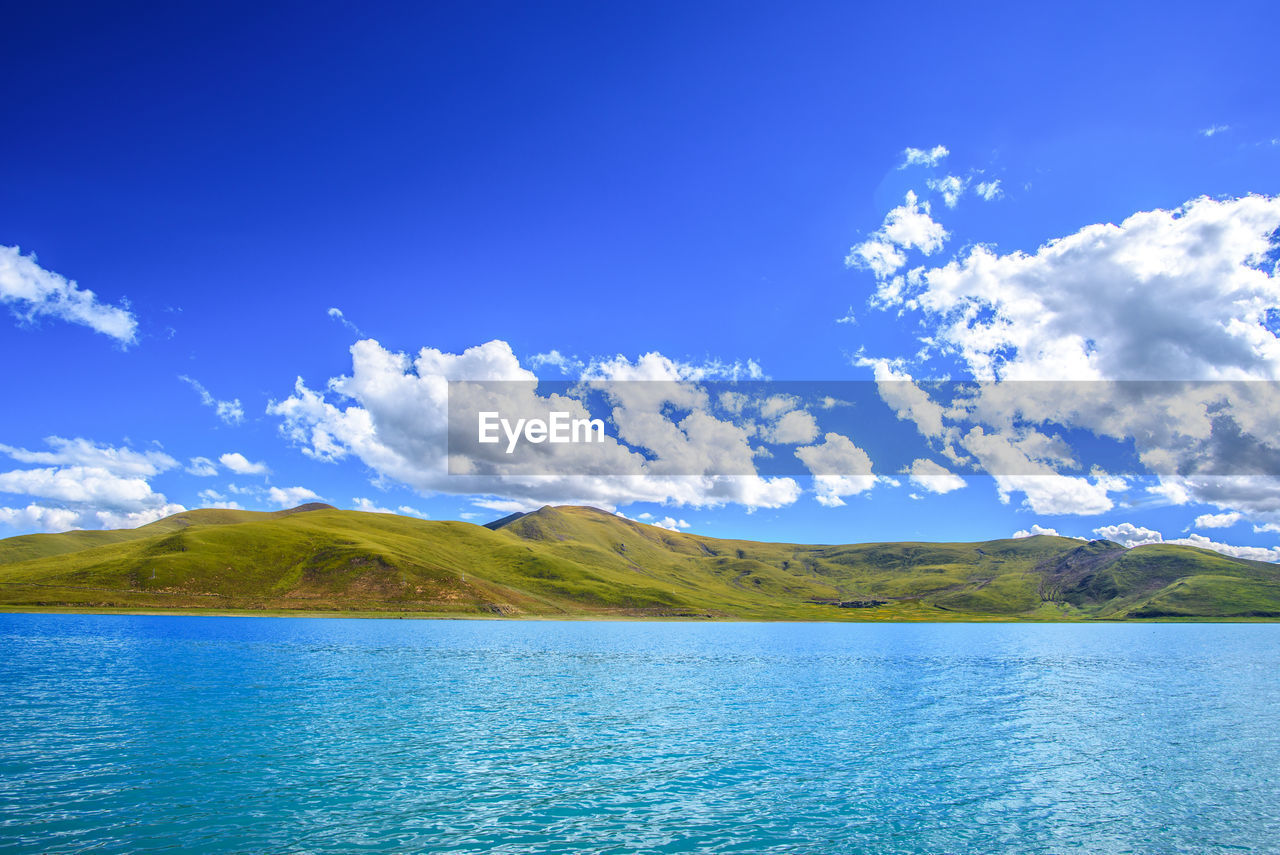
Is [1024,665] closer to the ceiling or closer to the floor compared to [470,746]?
closer to the floor

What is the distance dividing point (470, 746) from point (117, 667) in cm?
6066

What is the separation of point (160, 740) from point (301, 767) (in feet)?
42.0

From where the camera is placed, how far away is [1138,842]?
102 feet

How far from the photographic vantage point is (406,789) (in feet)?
114

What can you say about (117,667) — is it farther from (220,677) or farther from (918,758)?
(918,758)

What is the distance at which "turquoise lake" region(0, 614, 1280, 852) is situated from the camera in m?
29.6

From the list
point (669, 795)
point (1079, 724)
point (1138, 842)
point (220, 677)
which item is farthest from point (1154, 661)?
point (220, 677)

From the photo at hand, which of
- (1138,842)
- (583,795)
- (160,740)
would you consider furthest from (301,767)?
(1138,842)

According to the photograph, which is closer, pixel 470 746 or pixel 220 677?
pixel 470 746

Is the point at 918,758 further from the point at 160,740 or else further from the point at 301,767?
the point at 160,740

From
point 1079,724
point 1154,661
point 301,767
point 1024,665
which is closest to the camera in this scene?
point 301,767

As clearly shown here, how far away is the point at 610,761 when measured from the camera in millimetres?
42031

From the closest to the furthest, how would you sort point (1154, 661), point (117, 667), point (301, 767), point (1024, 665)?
point (301, 767) < point (117, 667) < point (1024, 665) < point (1154, 661)

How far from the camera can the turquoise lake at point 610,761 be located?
1166 inches
